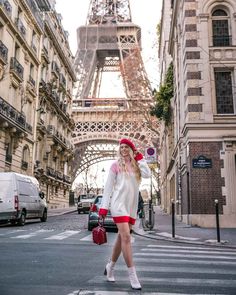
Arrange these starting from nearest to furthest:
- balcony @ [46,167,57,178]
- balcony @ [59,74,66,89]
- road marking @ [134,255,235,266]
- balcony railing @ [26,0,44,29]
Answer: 1. road marking @ [134,255,235,266]
2. balcony railing @ [26,0,44,29]
3. balcony @ [46,167,57,178]
4. balcony @ [59,74,66,89]

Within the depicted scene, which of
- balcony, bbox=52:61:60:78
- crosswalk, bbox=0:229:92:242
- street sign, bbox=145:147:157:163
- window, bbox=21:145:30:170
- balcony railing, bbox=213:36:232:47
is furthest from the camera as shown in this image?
balcony, bbox=52:61:60:78

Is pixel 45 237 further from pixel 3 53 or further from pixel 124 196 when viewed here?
pixel 3 53

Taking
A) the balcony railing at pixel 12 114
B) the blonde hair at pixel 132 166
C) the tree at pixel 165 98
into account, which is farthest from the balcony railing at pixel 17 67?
the blonde hair at pixel 132 166

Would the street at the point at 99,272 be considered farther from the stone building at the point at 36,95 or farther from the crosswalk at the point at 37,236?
the stone building at the point at 36,95

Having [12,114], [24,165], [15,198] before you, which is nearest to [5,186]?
[15,198]

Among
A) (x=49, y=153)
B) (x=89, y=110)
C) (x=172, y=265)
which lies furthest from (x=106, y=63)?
(x=172, y=265)

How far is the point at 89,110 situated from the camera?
59.5 metres

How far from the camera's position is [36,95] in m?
33.1

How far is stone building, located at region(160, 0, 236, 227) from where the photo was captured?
15.5 m

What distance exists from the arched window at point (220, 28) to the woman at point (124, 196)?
14.3 meters

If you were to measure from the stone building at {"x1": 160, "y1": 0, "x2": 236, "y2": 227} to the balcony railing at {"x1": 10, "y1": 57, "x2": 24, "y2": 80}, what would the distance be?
13.5 metres

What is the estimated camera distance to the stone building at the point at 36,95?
1026 inches

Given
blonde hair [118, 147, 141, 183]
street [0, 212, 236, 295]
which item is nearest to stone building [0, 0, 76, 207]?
street [0, 212, 236, 295]

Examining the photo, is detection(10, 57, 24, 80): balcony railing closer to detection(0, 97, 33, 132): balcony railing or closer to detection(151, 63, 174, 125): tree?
detection(0, 97, 33, 132): balcony railing
